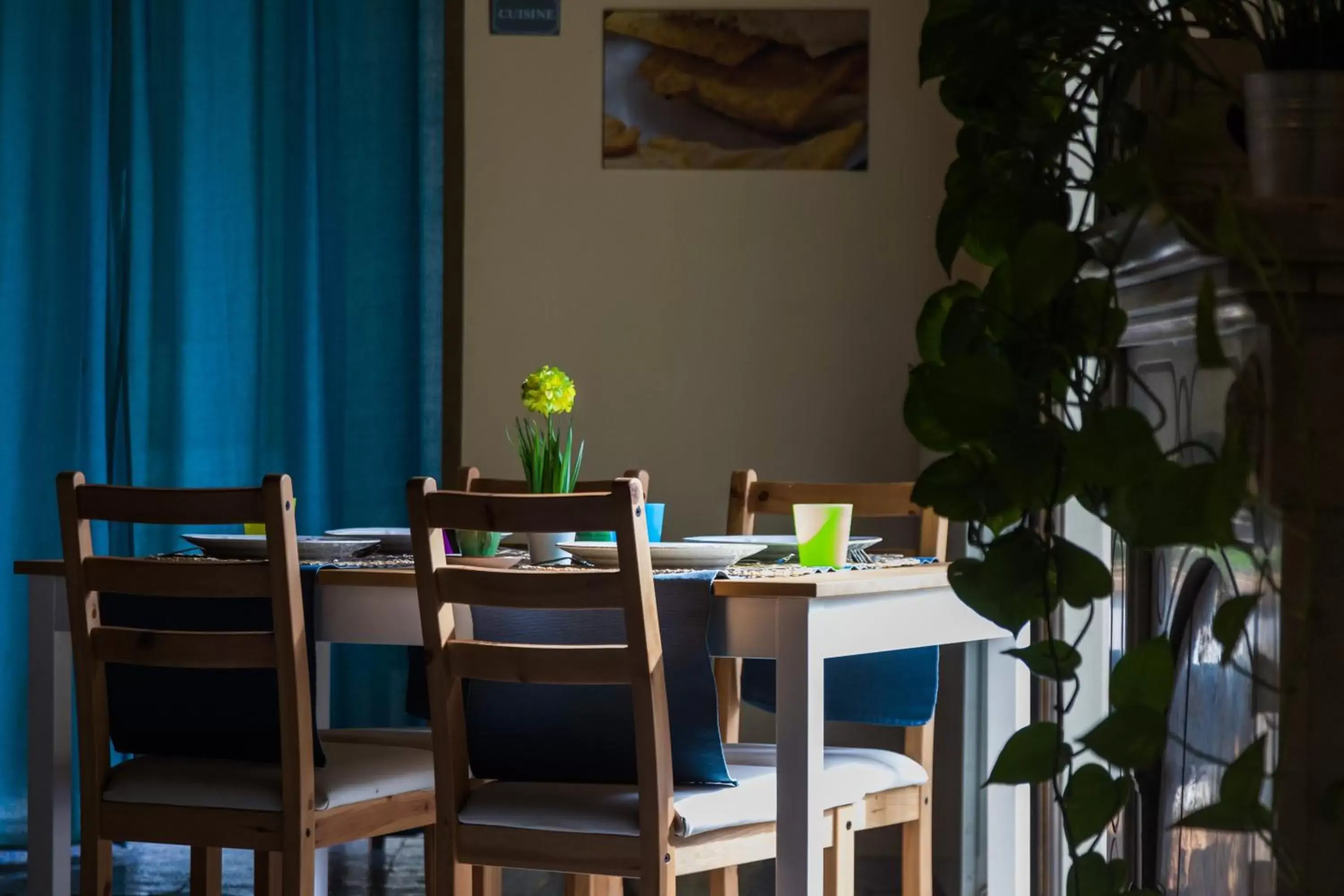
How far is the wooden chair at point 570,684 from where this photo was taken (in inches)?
77.7

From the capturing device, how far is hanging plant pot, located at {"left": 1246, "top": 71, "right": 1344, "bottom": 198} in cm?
90

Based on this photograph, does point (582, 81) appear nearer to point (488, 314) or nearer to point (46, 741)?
point (488, 314)

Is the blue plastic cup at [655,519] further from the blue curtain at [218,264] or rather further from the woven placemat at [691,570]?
the blue curtain at [218,264]

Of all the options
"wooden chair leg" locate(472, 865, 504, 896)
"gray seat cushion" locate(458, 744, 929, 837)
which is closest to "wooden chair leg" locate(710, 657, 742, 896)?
"wooden chair leg" locate(472, 865, 504, 896)

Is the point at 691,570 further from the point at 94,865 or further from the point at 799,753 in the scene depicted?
the point at 94,865

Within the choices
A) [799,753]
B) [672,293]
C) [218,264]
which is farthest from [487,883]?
[218,264]

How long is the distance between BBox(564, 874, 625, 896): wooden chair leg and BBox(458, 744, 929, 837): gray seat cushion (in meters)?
0.51

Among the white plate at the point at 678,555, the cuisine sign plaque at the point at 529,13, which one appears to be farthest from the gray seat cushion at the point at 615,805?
the cuisine sign plaque at the point at 529,13

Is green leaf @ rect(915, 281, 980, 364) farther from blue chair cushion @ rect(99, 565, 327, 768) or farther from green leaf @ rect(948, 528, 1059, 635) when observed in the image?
blue chair cushion @ rect(99, 565, 327, 768)

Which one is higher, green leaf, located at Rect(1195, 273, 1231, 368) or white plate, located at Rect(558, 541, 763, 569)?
green leaf, located at Rect(1195, 273, 1231, 368)

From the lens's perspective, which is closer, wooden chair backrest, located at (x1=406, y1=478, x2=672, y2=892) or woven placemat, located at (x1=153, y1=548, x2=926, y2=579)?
wooden chair backrest, located at (x1=406, y1=478, x2=672, y2=892)

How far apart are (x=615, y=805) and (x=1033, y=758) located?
4.24ft

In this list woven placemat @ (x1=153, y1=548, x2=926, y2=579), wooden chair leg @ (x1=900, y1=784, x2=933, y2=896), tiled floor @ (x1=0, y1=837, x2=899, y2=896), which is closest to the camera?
woven placemat @ (x1=153, y1=548, x2=926, y2=579)

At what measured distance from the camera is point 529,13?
375cm
